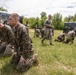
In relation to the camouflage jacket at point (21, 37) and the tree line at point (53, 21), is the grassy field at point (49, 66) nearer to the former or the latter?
the camouflage jacket at point (21, 37)

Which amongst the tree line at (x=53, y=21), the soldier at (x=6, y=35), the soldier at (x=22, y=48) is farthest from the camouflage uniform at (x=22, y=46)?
the tree line at (x=53, y=21)

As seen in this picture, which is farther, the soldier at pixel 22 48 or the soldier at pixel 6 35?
the soldier at pixel 6 35

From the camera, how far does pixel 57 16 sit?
324ft

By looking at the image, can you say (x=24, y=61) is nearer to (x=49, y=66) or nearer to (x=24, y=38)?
(x=24, y=38)

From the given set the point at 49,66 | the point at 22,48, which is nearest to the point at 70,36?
the point at 49,66

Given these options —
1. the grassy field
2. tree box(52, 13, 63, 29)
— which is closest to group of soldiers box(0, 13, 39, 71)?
the grassy field

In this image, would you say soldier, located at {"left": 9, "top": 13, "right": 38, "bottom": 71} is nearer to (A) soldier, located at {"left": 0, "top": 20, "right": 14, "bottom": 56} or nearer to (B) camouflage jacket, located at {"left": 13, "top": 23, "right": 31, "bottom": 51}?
(B) camouflage jacket, located at {"left": 13, "top": 23, "right": 31, "bottom": 51}

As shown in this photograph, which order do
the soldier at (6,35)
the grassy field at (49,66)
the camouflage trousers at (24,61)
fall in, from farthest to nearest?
1. the soldier at (6,35)
2. the grassy field at (49,66)
3. the camouflage trousers at (24,61)

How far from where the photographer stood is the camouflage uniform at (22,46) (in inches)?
271

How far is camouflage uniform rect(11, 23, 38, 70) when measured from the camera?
22.6 feet

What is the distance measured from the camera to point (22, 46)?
7137 mm

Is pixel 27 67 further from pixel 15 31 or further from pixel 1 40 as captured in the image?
pixel 1 40

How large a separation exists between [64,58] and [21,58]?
2733 millimetres

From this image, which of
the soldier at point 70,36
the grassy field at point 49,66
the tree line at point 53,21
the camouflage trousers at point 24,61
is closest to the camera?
the camouflage trousers at point 24,61
